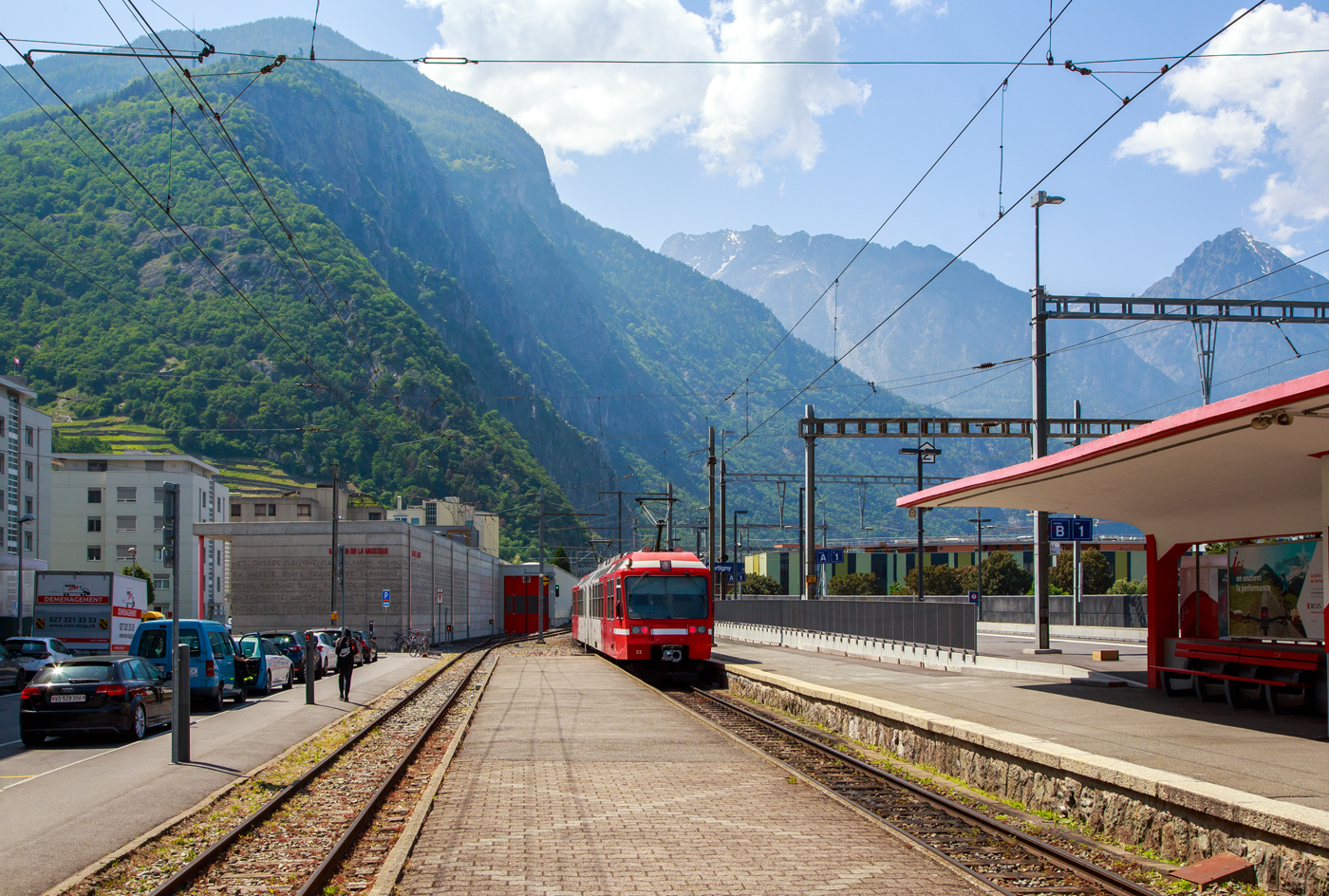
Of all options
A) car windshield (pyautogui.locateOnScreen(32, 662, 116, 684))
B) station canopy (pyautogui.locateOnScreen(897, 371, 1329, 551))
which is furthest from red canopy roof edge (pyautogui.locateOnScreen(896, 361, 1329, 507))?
car windshield (pyautogui.locateOnScreen(32, 662, 116, 684))

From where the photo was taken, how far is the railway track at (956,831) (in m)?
7.94

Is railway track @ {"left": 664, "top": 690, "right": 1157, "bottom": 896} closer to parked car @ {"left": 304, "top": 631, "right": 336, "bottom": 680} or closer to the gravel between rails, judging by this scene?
the gravel between rails

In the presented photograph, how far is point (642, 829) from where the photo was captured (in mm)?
9375

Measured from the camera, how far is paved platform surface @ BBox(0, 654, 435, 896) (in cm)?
848

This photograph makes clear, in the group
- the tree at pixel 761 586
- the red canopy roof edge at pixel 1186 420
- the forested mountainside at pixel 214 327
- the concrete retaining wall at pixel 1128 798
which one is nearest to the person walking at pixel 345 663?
the concrete retaining wall at pixel 1128 798

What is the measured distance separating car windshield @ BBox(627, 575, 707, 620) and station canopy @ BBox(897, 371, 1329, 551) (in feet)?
30.4

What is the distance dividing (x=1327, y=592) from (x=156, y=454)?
9520cm

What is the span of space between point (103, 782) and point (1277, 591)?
640 inches

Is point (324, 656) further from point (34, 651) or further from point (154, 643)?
point (154, 643)

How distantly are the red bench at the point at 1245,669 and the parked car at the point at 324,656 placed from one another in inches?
898

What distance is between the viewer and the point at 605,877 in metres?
7.69

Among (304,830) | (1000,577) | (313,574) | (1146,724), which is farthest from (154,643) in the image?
(1000,577)

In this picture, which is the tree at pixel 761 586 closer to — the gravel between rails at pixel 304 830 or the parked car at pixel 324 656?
the parked car at pixel 324 656

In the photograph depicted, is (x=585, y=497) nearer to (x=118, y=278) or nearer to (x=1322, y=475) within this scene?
(x=118, y=278)
